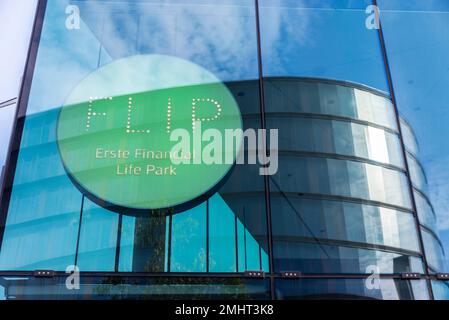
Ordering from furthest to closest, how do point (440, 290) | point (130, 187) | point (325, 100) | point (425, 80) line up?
point (425, 80)
point (325, 100)
point (130, 187)
point (440, 290)

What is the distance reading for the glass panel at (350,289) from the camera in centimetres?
697

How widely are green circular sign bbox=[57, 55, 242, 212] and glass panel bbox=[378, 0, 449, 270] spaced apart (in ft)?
9.14

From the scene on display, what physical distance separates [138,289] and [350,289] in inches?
112

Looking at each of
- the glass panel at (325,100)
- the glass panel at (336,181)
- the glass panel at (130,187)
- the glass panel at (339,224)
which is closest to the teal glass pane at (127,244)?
the glass panel at (130,187)

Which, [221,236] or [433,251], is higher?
[221,236]

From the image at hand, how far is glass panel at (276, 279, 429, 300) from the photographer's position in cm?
697

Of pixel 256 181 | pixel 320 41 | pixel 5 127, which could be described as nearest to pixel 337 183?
pixel 256 181

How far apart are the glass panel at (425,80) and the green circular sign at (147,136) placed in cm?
279

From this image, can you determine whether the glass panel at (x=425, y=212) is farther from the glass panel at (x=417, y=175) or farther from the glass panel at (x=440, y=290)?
the glass panel at (x=440, y=290)

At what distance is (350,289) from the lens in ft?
23.1

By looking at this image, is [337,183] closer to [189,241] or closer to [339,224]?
[339,224]

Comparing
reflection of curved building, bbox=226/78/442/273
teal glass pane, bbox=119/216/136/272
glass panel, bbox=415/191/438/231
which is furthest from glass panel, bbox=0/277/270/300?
glass panel, bbox=415/191/438/231

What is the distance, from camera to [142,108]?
8078mm

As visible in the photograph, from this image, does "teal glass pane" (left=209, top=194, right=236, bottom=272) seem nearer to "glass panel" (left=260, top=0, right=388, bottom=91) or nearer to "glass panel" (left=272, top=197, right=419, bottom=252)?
"glass panel" (left=272, top=197, right=419, bottom=252)
